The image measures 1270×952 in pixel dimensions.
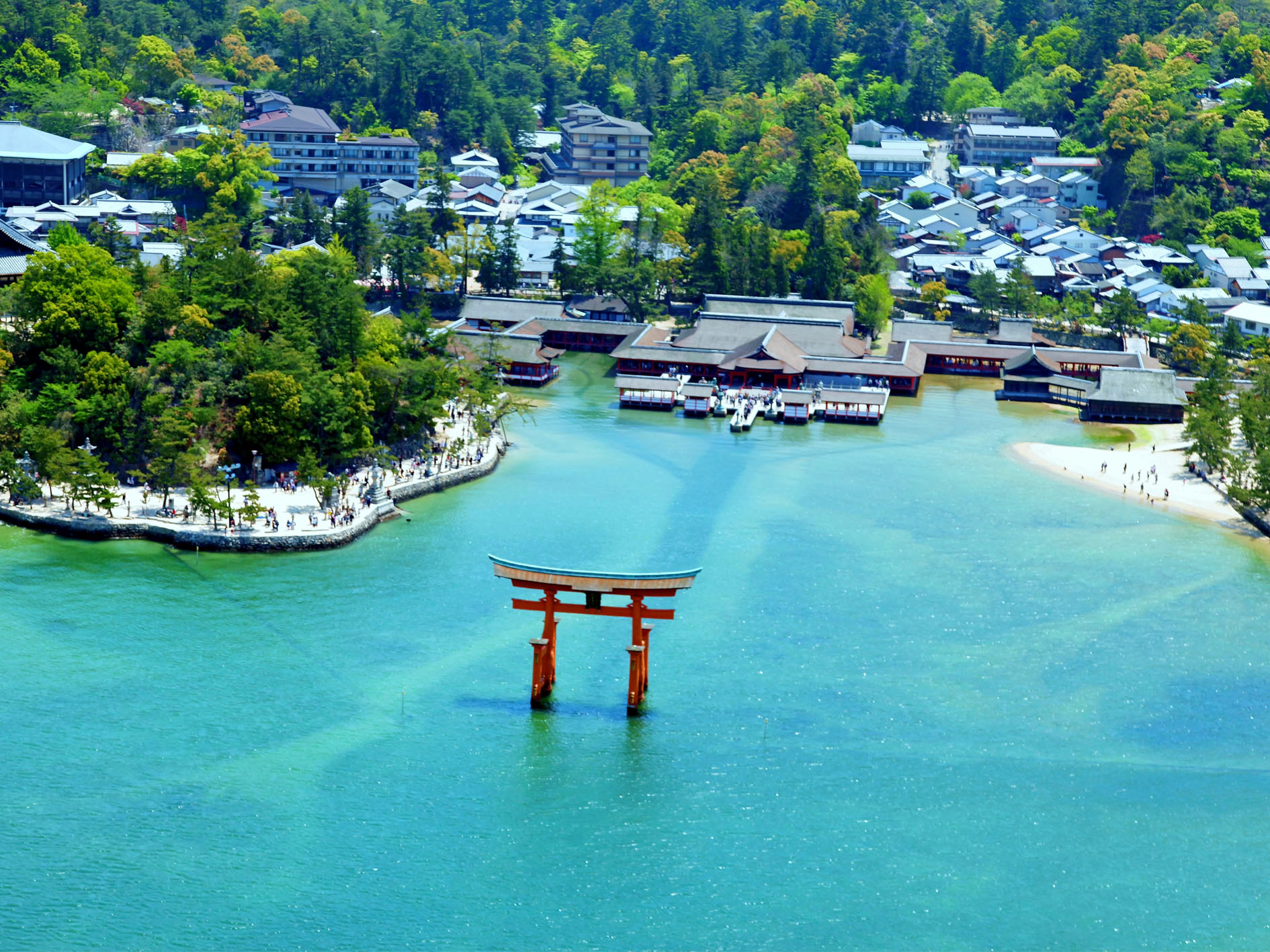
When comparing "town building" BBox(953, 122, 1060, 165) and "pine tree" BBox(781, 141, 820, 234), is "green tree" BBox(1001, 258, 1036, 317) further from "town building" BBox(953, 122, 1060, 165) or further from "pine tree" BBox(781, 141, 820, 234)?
"town building" BBox(953, 122, 1060, 165)

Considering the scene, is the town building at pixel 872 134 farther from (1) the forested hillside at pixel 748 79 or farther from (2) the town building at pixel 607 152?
(2) the town building at pixel 607 152

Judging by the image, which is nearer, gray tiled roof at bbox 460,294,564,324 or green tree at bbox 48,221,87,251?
green tree at bbox 48,221,87,251

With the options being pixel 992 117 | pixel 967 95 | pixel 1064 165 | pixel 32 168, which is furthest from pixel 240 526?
pixel 967 95

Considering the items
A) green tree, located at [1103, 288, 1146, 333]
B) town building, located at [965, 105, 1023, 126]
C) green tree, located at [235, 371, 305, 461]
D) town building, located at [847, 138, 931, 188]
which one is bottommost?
green tree, located at [235, 371, 305, 461]

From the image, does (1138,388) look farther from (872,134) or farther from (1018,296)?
(872,134)

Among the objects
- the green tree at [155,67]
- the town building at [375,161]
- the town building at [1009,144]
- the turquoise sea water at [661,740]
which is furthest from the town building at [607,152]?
the turquoise sea water at [661,740]

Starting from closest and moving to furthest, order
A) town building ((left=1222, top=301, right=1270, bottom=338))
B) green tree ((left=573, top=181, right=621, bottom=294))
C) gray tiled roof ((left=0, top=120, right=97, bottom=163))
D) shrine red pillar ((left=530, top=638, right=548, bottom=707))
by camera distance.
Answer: shrine red pillar ((left=530, top=638, right=548, bottom=707)), town building ((left=1222, top=301, right=1270, bottom=338)), green tree ((left=573, top=181, right=621, bottom=294)), gray tiled roof ((left=0, top=120, right=97, bottom=163))

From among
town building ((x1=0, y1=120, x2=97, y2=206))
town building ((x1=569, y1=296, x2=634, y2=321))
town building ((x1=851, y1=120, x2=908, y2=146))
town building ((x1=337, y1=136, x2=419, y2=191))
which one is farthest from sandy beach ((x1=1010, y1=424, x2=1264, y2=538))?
town building ((x1=0, y1=120, x2=97, y2=206))
